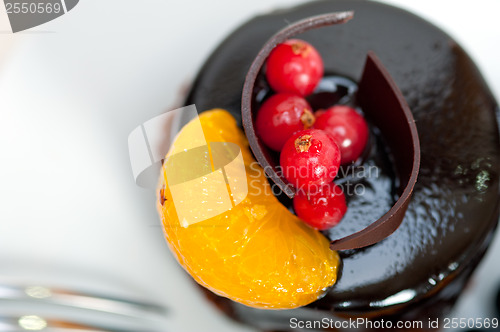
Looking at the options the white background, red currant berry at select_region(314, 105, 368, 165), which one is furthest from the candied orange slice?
the white background

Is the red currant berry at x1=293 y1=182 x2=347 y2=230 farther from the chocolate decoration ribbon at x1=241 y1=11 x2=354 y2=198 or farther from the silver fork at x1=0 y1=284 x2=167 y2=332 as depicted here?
the silver fork at x1=0 y1=284 x2=167 y2=332

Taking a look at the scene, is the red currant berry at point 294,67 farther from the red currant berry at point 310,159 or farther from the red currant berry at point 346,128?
the red currant berry at point 310,159

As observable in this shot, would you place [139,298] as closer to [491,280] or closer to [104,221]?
[104,221]

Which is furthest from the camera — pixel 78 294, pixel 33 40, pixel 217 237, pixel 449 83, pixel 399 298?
pixel 33 40

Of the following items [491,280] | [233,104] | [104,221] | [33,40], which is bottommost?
[491,280]

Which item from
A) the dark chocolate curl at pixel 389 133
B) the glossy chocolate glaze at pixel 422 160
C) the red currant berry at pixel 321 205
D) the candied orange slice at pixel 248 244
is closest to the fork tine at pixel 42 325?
the glossy chocolate glaze at pixel 422 160

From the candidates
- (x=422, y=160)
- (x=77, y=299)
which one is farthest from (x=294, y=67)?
(x=77, y=299)

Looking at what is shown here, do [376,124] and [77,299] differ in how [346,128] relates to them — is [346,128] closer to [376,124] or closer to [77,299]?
[376,124]

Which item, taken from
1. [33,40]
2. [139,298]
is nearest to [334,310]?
[139,298]
